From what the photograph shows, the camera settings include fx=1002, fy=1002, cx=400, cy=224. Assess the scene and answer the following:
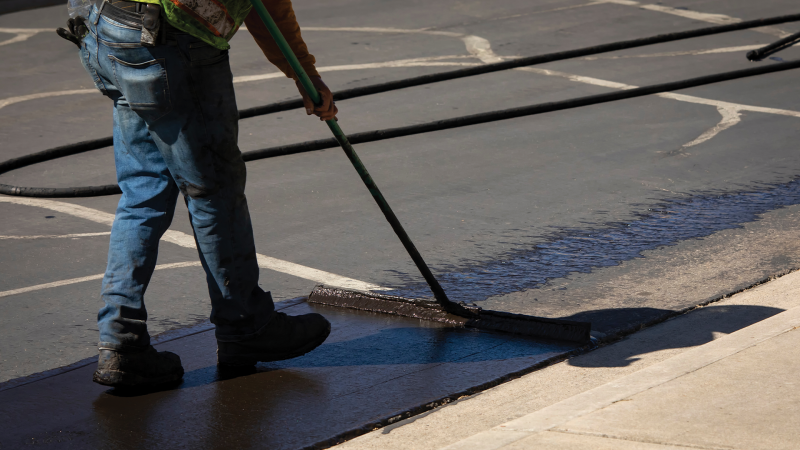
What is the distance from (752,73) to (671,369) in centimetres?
671

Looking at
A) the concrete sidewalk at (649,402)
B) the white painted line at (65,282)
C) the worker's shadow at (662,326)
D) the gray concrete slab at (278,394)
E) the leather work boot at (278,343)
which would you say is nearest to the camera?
the concrete sidewalk at (649,402)

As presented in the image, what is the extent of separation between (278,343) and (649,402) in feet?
4.68

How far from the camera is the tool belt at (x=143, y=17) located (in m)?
3.37

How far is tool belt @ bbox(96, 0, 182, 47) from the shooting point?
3.37 metres

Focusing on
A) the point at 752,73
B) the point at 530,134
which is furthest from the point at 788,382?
the point at 752,73

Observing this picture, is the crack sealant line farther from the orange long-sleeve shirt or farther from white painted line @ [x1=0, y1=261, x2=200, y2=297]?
the orange long-sleeve shirt

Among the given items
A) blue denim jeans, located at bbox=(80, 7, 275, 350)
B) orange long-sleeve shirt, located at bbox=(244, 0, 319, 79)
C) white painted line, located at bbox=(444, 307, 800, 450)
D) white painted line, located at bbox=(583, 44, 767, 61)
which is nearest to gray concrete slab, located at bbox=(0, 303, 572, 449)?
blue denim jeans, located at bbox=(80, 7, 275, 350)

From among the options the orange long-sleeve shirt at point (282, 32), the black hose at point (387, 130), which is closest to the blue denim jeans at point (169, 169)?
the orange long-sleeve shirt at point (282, 32)

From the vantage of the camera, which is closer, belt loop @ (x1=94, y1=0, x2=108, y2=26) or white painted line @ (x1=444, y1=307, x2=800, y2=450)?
white painted line @ (x1=444, y1=307, x2=800, y2=450)

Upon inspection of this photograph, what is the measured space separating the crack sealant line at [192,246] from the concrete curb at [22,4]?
29.1 feet

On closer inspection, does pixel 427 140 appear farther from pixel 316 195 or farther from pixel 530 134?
pixel 316 195

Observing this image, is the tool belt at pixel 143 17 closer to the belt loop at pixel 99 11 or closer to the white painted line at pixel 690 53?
the belt loop at pixel 99 11

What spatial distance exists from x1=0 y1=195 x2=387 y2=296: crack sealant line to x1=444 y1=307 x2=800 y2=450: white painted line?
5.48 feet

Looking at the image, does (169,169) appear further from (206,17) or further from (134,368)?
(134,368)
